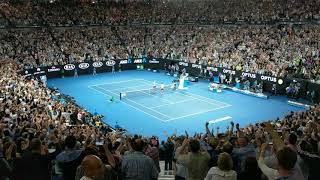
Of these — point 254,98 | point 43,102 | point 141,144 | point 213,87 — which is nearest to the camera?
point 141,144

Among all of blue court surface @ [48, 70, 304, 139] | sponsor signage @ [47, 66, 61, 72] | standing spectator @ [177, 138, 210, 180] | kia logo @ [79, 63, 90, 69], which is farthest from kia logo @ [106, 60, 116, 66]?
standing spectator @ [177, 138, 210, 180]

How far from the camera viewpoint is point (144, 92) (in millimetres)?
37188

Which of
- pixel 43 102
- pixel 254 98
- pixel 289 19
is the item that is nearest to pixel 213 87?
pixel 254 98

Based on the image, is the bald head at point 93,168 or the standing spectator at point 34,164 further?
the standing spectator at point 34,164

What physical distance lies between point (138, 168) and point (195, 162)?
104 centimetres

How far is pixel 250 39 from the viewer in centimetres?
4612

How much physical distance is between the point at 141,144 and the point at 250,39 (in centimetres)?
4154

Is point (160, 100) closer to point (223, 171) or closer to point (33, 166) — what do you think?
point (33, 166)

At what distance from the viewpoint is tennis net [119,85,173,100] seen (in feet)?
117

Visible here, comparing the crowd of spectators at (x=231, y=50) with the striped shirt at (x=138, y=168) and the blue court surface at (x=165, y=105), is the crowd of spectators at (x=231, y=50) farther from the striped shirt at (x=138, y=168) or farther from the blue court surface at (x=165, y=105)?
the striped shirt at (x=138, y=168)

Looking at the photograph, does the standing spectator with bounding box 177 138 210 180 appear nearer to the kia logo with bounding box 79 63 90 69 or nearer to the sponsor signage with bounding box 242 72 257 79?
the sponsor signage with bounding box 242 72 257 79

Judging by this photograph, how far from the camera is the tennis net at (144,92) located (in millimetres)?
35562

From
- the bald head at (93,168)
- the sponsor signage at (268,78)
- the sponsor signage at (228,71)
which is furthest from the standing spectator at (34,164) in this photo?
the sponsor signage at (228,71)

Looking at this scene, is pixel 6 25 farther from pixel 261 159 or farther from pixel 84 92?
pixel 261 159
